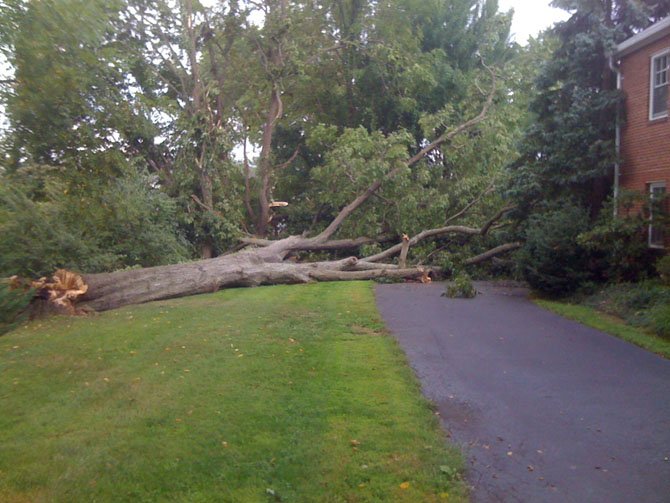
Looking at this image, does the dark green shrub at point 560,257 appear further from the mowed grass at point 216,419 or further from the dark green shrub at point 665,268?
the mowed grass at point 216,419

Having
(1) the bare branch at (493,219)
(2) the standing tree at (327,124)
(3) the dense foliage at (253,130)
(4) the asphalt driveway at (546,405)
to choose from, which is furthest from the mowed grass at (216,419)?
(1) the bare branch at (493,219)

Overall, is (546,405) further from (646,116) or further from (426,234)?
(426,234)

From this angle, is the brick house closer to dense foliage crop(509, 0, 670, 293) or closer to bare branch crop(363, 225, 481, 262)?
dense foliage crop(509, 0, 670, 293)

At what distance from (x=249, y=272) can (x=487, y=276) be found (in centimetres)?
752

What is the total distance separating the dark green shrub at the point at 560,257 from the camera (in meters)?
15.2

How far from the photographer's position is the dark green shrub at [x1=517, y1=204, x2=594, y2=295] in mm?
15211

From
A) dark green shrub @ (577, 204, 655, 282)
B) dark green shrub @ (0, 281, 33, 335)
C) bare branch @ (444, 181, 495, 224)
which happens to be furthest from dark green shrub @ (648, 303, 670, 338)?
bare branch @ (444, 181, 495, 224)

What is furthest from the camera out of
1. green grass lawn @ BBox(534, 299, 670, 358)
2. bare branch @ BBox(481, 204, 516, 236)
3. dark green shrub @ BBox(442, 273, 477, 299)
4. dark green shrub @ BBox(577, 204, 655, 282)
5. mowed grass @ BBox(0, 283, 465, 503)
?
bare branch @ BBox(481, 204, 516, 236)

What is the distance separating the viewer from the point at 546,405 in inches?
274

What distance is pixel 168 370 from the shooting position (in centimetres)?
832

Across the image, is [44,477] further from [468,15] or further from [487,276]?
[468,15]

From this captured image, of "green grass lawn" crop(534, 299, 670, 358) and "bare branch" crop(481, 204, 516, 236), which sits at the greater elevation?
"bare branch" crop(481, 204, 516, 236)

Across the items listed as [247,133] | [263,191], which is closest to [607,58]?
[263,191]

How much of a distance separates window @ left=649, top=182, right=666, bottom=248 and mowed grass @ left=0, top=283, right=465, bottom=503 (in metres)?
6.78
